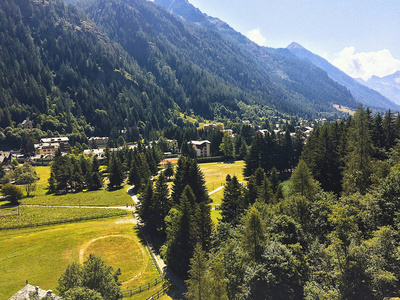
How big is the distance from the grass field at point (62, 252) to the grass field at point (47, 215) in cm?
258

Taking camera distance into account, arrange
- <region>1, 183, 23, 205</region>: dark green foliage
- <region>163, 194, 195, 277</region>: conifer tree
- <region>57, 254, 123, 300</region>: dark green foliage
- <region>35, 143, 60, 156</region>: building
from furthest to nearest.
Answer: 1. <region>35, 143, 60, 156</region>: building
2. <region>1, 183, 23, 205</region>: dark green foliage
3. <region>163, 194, 195, 277</region>: conifer tree
4. <region>57, 254, 123, 300</region>: dark green foliage

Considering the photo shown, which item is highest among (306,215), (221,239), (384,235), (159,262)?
(384,235)

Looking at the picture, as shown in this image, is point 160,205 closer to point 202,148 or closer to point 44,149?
point 202,148

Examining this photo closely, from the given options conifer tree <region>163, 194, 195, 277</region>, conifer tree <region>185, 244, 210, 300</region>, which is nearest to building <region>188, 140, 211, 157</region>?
conifer tree <region>163, 194, 195, 277</region>

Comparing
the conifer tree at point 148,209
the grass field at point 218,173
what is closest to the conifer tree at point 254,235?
the conifer tree at point 148,209

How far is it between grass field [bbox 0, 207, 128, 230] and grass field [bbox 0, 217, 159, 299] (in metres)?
2.58

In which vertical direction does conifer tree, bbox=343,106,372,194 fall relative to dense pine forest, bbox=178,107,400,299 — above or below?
above

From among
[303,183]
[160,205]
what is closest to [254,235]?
[303,183]

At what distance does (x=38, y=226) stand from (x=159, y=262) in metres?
36.7

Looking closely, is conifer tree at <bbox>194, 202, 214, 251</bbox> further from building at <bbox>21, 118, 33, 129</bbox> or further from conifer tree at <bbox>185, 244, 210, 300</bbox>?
building at <bbox>21, 118, 33, 129</bbox>

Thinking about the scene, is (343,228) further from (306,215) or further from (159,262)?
(159,262)

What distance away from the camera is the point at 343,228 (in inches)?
898

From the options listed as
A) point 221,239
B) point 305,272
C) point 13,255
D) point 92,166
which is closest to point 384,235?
point 305,272

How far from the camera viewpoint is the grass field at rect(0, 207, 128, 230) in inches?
2386
